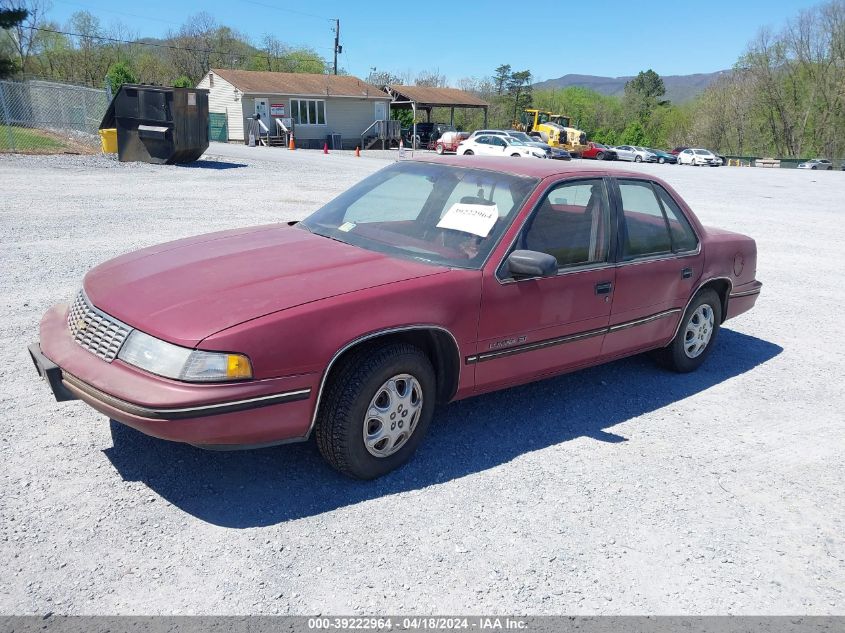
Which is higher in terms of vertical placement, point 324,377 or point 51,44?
point 51,44

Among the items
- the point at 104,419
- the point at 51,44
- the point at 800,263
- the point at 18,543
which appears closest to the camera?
the point at 18,543

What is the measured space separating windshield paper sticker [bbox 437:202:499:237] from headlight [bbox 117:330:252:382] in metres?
1.59

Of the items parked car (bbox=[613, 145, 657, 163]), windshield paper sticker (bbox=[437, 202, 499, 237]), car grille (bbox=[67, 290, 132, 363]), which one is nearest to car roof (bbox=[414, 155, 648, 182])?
windshield paper sticker (bbox=[437, 202, 499, 237])

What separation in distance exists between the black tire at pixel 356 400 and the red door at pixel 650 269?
1.71 m

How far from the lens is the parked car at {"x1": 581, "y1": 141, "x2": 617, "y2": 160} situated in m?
45.2

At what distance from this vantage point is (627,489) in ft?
11.5

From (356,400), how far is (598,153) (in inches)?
1828

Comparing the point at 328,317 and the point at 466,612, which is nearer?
the point at 466,612

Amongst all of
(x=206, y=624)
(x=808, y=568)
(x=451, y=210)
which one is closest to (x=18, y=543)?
(x=206, y=624)

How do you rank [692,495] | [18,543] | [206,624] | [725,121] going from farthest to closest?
[725,121] < [692,495] < [18,543] < [206,624]

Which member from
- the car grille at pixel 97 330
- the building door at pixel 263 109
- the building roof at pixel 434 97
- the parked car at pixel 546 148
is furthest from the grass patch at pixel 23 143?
the building roof at pixel 434 97

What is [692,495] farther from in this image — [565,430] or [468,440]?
[468,440]

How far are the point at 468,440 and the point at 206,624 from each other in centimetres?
190

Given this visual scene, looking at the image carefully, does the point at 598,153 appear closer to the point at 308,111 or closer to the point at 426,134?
the point at 426,134
